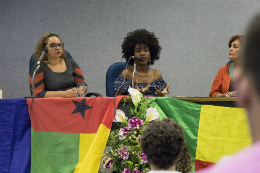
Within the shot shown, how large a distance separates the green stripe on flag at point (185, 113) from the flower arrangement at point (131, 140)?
0.08 m

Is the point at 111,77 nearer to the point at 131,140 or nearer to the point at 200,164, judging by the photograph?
the point at 131,140

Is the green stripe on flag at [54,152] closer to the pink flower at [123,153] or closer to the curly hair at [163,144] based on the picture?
the pink flower at [123,153]

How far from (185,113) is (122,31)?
2245 millimetres

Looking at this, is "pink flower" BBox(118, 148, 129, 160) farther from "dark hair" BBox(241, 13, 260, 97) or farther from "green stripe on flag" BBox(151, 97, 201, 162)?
"dark hair" BBox(241, 13, 260, 97)

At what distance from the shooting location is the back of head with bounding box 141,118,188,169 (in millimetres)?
964

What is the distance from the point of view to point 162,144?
1.00m

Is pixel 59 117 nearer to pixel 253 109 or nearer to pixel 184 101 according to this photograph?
pixel 184 101

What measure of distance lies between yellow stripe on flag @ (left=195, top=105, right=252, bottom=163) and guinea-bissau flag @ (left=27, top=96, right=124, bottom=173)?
1.90ft

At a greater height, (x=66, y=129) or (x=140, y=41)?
(x=140, y=41)

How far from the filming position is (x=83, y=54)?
3770 mm

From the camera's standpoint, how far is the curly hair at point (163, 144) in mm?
965

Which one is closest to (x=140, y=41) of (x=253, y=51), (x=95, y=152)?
(x=95, y=152)

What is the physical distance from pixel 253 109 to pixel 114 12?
3705mm

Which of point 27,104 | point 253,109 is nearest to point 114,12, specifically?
point 27,104
